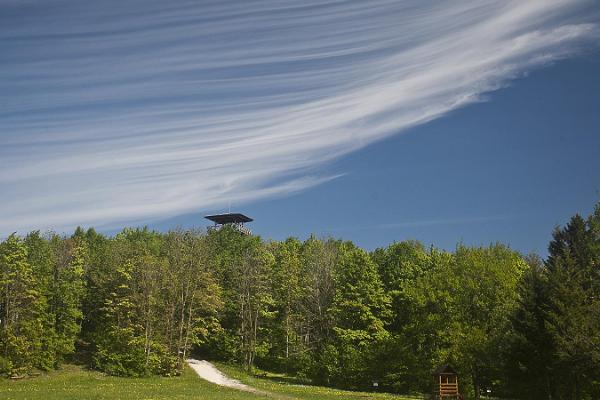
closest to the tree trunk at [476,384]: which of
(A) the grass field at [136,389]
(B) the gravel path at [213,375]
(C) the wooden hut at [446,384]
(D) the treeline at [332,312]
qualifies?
(D) the treeline at [332,312]

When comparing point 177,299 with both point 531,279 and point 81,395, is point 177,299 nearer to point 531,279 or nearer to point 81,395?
point 81,395

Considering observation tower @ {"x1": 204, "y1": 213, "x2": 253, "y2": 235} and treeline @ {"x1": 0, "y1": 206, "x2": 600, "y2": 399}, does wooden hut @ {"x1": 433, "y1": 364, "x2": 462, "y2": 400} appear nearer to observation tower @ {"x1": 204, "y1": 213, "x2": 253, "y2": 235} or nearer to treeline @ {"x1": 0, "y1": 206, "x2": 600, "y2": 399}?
treeline @ {"x1": 0, "y1": 206, "x2": 600, "y2": 399}

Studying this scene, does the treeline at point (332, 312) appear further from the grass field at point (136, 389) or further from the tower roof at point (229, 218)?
the tower roof at point (229, 218)

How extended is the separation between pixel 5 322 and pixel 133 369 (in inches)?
533

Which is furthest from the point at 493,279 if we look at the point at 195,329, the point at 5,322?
the point at 5,322

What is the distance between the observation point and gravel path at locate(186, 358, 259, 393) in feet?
175

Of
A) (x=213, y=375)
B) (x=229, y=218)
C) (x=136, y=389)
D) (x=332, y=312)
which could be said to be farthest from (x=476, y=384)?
(x=229, y=218)

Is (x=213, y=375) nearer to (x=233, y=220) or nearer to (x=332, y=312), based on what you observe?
(x=332, y=312)

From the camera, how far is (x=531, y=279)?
44375 mm

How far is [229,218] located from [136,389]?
64.5 m

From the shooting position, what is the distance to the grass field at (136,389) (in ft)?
131

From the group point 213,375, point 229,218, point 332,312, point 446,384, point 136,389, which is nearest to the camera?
point 446,384

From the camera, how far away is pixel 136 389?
46250mm

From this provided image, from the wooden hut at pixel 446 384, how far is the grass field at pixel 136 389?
3075 mm
